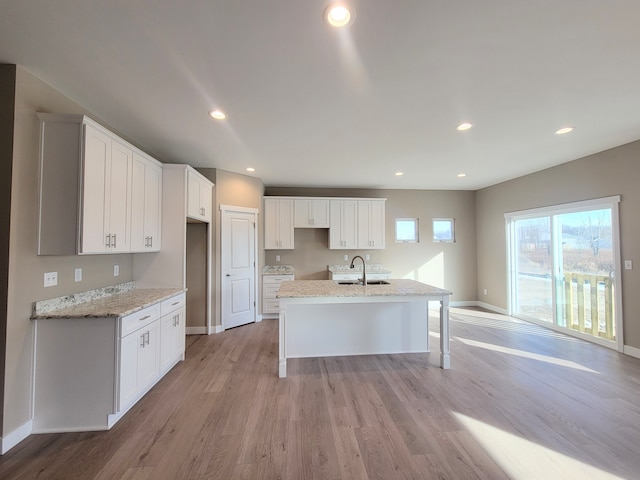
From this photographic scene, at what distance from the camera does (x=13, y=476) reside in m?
1.62

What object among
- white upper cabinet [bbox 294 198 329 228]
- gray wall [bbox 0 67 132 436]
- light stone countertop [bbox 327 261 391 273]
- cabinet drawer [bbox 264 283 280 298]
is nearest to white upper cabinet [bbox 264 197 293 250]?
white upper cabinet [bbox 294 198 329 228]

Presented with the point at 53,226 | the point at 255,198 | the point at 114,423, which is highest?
the point at 255,198

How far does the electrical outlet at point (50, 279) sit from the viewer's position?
82.7 inches

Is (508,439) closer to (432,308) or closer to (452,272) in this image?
(432,308)

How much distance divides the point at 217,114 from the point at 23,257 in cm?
190

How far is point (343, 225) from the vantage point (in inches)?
220

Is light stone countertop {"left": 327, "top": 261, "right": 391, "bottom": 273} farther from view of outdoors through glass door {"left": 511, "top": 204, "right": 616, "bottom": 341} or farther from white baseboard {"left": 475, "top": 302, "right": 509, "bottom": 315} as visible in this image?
view of outdoors through glass door {"left": 511, "top": 204, "right": 616, "bottom": 341}

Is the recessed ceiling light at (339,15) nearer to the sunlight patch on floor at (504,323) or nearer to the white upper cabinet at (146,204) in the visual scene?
the white upper cabinet at (146,204)

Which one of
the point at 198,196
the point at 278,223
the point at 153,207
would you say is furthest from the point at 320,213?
the point at 153,207

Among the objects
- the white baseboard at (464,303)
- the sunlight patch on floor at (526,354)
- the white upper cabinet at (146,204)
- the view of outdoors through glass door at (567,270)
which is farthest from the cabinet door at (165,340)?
the view of outdoors through glass door at (567,270)

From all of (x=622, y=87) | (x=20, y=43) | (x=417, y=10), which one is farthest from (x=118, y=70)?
(x=622, y=87)

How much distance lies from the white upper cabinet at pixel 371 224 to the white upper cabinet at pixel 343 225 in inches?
4.5

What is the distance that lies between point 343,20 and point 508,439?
3.02m

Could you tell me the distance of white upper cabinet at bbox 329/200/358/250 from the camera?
5555 millimetres
